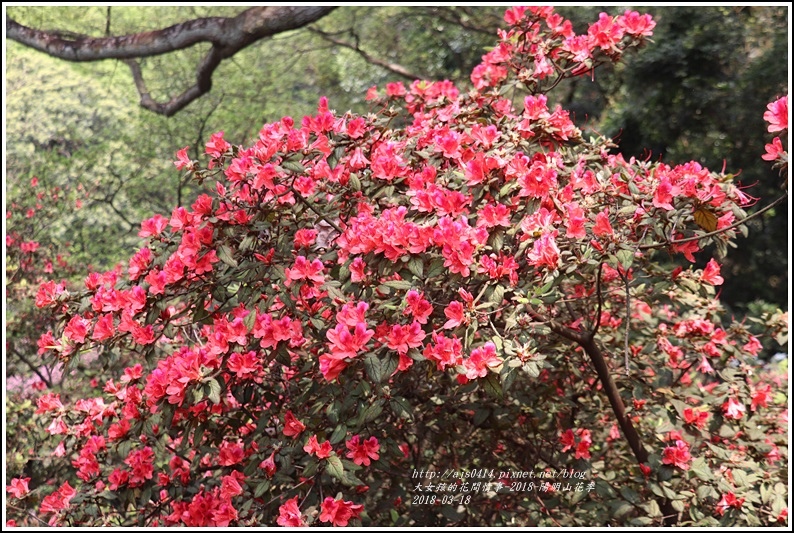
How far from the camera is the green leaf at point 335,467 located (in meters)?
1.40

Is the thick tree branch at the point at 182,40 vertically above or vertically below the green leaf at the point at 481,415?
above

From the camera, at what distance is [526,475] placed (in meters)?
1.82

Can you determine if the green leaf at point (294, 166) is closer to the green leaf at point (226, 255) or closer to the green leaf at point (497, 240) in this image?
the green leaf at point (226, 255)

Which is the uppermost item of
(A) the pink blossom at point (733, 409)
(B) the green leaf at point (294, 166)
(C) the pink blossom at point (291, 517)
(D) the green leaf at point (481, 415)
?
(B) the green leaf at point (294, 166)

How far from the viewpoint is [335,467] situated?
1406 millimetres

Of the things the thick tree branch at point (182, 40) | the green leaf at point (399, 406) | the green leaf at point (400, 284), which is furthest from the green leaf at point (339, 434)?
the thick tree branch at point (182, 40)

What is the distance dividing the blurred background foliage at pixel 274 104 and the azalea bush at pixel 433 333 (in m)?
2.67

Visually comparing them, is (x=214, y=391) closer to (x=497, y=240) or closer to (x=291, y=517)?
(x=291, y=517)

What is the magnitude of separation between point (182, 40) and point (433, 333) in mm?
3627

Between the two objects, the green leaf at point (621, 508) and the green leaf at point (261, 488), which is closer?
the green leaf at point (261, 488)

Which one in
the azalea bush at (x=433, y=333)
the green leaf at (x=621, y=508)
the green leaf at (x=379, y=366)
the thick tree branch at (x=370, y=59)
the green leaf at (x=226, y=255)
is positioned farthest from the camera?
the thick tree branch at (x=370, y=59)

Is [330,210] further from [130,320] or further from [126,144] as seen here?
[126,144]

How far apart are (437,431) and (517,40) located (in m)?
1.15

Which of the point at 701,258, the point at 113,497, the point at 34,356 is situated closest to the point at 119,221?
the point at 34,356
